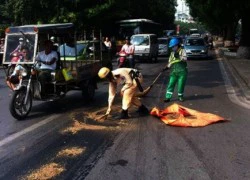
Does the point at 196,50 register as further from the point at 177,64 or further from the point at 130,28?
the point at 177,64

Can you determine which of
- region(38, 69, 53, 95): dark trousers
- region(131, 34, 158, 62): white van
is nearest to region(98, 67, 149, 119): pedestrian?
region(38, 69, 53, 95): dark trousers

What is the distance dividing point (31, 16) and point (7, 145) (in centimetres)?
2956

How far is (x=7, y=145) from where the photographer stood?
720cm

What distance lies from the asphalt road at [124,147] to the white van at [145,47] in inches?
700

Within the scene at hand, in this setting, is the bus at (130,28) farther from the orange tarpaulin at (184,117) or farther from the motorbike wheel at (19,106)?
the orange tarpaulin at (184,117)

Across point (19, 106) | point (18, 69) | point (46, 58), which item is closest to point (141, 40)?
point (46, 58)

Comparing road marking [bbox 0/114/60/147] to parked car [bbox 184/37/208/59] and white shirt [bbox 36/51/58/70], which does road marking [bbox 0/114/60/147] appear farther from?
parked car [bbox 184/37/208/59]

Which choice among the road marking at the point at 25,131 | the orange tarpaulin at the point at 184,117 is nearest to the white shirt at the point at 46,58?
the road marking at the point at 25,131

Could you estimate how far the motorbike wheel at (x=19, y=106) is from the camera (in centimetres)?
914

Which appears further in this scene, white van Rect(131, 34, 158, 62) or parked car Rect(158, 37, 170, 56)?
parked car Rect(158, 37, 170, 56)

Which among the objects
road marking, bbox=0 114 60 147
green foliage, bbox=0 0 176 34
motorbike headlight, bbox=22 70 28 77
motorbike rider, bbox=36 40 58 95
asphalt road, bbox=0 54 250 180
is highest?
green foliage, bbox=0 0 176 34

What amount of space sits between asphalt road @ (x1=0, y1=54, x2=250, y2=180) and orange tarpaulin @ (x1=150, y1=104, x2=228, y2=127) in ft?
0.54

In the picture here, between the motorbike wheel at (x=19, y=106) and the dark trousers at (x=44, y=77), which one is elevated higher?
the dark trousers at (x=44, y=77)

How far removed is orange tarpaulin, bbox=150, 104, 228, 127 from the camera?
8477 millimetres
